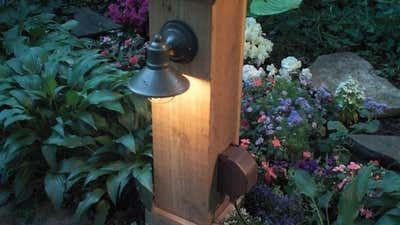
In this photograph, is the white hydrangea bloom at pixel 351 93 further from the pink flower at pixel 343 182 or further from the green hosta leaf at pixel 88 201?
the green hosta leaf at pixel 88 201

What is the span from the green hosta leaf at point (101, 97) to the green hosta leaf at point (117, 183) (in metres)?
0.38

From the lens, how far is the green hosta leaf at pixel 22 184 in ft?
9.23

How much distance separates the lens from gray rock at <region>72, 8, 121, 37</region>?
445 cm

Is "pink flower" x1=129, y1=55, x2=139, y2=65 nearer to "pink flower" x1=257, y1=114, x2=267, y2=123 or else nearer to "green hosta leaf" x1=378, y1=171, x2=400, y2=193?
"pink flower" x1=257, y1=114, x2=267, y2=123

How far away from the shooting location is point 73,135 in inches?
110

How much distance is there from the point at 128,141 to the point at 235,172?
592 millimetres

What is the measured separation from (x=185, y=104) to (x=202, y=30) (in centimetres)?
32

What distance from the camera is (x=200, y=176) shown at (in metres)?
2.36

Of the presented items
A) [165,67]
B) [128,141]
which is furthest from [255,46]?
[165,67]

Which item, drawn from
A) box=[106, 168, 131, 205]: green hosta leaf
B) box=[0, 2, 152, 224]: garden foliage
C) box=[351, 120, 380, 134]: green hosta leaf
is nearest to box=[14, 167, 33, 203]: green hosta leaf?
box=[0, 2, 152, 224]: garden foliage

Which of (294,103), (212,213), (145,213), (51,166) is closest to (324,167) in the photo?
(294,103)

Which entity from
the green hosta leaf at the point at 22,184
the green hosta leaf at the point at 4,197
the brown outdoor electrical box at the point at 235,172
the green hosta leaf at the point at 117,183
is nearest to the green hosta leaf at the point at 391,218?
the brown outdoor electrical box at the point at 235,172

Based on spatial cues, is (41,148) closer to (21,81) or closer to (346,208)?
(21,81)

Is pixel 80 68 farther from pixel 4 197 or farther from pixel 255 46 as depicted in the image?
pixel 255 46
